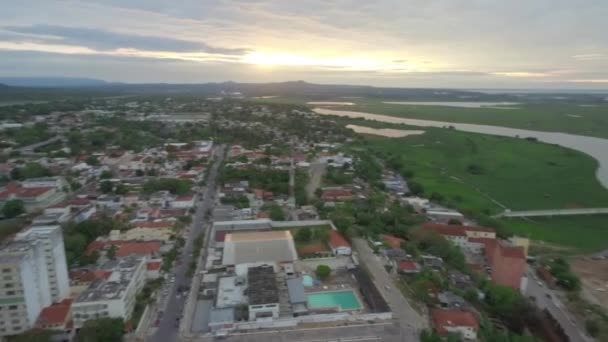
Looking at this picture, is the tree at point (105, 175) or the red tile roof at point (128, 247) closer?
the red tile roof at point (128, 247)

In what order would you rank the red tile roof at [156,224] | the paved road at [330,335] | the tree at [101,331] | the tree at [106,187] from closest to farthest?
the tree at [101,331]
the paved road at [330,335]
the red tile roof at [156,224]
the tree at [106,187]

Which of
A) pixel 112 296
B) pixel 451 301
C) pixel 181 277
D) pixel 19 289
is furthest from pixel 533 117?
pixel 19 289

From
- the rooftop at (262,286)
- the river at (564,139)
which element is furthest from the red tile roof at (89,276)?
the river at (564,139)

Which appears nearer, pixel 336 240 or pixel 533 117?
pixel 336 240

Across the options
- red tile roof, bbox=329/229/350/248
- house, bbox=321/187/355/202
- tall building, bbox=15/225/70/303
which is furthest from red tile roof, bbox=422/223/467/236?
tall building, bbox=15/225/70/303

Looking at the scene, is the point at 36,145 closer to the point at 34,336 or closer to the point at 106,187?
the point at 106,187

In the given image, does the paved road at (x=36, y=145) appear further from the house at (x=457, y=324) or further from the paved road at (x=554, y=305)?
the paved road at (x=554, y=305)
